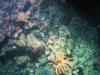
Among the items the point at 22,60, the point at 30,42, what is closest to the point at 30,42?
the point at 30,42

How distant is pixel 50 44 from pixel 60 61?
1.26 ft

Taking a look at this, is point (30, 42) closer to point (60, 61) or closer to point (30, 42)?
point (30, 42)

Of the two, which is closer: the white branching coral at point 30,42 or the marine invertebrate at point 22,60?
the marine invertebrate at point 22,60

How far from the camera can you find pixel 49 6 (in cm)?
405

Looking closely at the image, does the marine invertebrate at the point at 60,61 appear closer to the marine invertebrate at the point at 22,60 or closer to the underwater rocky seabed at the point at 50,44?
the underwater rocky seabed at the point at 50,44

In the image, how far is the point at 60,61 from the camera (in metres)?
3.58

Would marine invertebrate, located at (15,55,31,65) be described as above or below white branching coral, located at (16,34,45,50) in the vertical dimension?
below

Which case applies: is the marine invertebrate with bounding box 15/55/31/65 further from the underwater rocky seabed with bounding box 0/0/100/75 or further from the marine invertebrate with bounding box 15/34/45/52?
the marine invertebrate with bounding box 15/34/45/52

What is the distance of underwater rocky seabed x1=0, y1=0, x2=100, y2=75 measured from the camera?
11.6ft

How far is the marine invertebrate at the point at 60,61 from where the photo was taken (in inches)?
139

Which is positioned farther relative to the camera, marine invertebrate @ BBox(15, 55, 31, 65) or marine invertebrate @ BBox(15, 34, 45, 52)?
marine invertebrate @ BBox(15, 34, 45, 52)

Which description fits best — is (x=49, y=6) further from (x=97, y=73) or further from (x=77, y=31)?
(x=97, y=73)

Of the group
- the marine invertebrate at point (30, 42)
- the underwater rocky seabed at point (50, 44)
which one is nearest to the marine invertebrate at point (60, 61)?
the underwater rocky seabed at point (50, 44)

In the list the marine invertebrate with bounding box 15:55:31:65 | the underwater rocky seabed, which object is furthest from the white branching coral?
the marine invertebrate with bounding box 15:55:31:65
